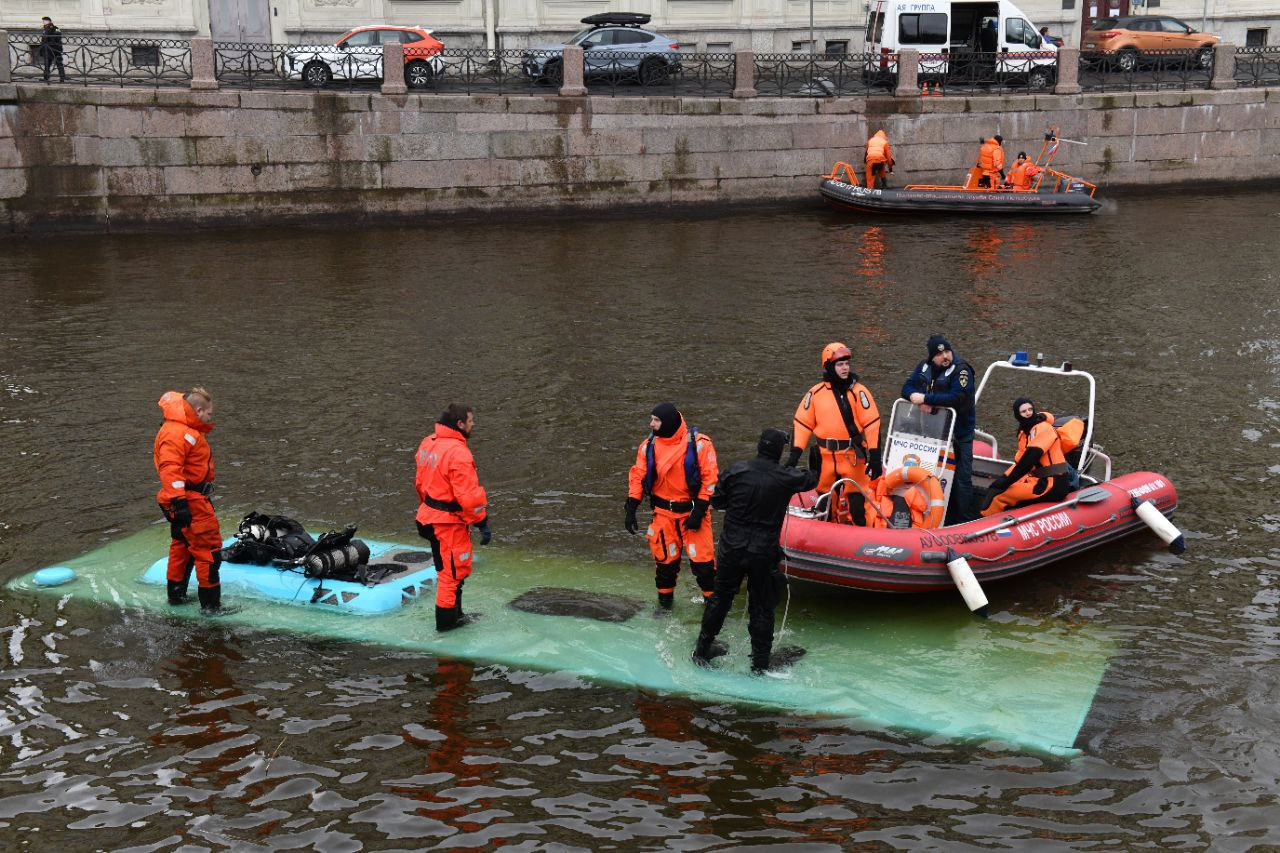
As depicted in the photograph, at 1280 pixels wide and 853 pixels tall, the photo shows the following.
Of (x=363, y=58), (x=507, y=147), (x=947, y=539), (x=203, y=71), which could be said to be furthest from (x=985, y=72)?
(x=947, y=539)

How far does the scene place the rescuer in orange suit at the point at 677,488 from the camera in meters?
8.67

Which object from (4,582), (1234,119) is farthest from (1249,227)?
(4,582)

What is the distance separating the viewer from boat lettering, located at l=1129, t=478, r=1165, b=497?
10.6 metres

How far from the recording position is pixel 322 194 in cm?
2464

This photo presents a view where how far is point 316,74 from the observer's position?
25750mm

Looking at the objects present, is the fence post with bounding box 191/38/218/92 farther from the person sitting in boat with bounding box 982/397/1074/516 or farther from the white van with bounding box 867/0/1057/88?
the person sitting in boat with bounding box 982/397/1074/516

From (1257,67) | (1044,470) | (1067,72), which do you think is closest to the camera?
(1044,470)

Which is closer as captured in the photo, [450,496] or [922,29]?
[450,496]

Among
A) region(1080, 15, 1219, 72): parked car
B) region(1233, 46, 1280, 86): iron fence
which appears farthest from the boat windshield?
region(1233, 46, 1280, 86): iron fence

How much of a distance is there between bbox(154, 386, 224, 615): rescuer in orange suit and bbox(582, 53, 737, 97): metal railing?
19.1m

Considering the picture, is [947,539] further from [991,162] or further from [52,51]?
[52,51]

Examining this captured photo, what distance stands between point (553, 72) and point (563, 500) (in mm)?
17166

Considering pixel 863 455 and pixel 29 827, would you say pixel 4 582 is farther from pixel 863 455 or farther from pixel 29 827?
pixel 863 455

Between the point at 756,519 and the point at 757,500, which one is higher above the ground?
the point at 757,500
